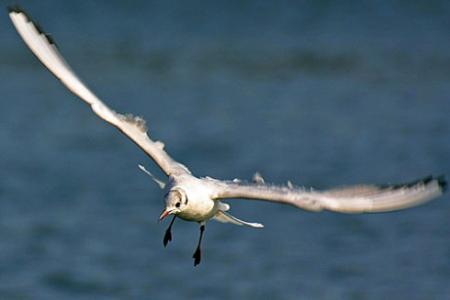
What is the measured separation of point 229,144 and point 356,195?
45.6ft

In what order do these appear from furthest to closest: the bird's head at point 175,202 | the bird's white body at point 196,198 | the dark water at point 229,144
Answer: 1. the dark water at point 229,144
2. the bird's white body at point 196,198
3. the bird's head at point 175,202

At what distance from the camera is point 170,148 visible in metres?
21.1

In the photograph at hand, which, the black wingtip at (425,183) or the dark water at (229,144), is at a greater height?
the dark water at (229,144)

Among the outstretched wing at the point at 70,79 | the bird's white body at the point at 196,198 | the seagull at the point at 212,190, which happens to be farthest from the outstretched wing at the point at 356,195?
the outstretched wing at the point at 70,79

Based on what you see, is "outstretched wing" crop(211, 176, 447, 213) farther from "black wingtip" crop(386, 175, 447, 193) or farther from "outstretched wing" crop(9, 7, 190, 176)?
"outstretched wing" crop(9, 7, 190, 176)

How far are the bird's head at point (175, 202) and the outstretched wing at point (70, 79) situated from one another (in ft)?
3.11

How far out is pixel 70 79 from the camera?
9.52 metres

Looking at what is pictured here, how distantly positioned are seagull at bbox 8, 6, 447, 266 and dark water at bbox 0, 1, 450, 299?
22.6 ft

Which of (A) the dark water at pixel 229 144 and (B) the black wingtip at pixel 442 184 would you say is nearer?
(B) the black wingtip at pixel 442 184

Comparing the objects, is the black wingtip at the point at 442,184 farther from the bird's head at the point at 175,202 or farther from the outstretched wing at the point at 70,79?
the outstretched wing at the point at 70,79

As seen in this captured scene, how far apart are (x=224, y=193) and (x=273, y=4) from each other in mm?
27744

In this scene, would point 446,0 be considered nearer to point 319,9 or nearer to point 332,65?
point 319,9

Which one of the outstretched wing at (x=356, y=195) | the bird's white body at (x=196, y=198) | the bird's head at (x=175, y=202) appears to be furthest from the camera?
the bird's white body at (x=196, y=198)

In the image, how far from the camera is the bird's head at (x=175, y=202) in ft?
27.5
